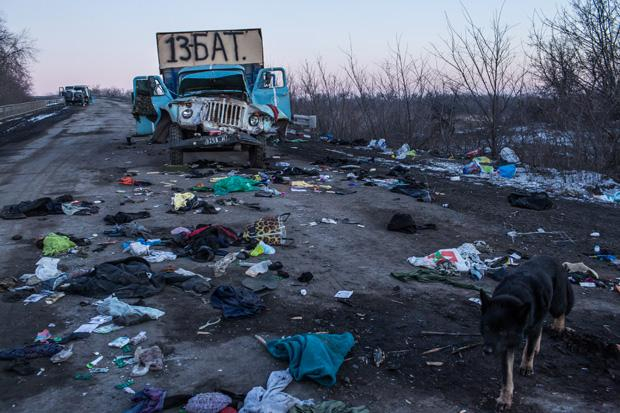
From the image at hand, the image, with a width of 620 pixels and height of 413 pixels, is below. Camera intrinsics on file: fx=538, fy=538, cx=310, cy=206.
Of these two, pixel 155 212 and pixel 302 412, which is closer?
pixel 302 412

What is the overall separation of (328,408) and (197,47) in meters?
12.7

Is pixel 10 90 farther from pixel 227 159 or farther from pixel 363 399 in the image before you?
pixel 363 399

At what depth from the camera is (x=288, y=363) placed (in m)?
3.84

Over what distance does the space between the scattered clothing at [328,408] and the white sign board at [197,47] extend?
12.4m

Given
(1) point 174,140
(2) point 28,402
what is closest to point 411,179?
(1) point 174,140

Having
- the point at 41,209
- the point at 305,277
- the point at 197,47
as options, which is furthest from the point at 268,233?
the point at 197,47

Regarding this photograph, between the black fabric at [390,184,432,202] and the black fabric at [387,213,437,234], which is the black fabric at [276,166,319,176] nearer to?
the black fabric at [390,184,432,202]

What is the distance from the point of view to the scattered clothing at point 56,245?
625cm

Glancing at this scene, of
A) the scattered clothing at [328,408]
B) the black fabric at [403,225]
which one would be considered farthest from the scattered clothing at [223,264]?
the scattered clothing at [328,408]

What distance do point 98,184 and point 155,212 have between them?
289 centimetres

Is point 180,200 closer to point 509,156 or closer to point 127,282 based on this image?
point 127,282

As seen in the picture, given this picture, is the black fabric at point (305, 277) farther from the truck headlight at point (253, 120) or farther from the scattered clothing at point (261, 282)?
the truck headlight at point (253, 120)

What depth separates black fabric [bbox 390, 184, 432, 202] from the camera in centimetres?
941

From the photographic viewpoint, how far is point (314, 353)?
367 centimetres
